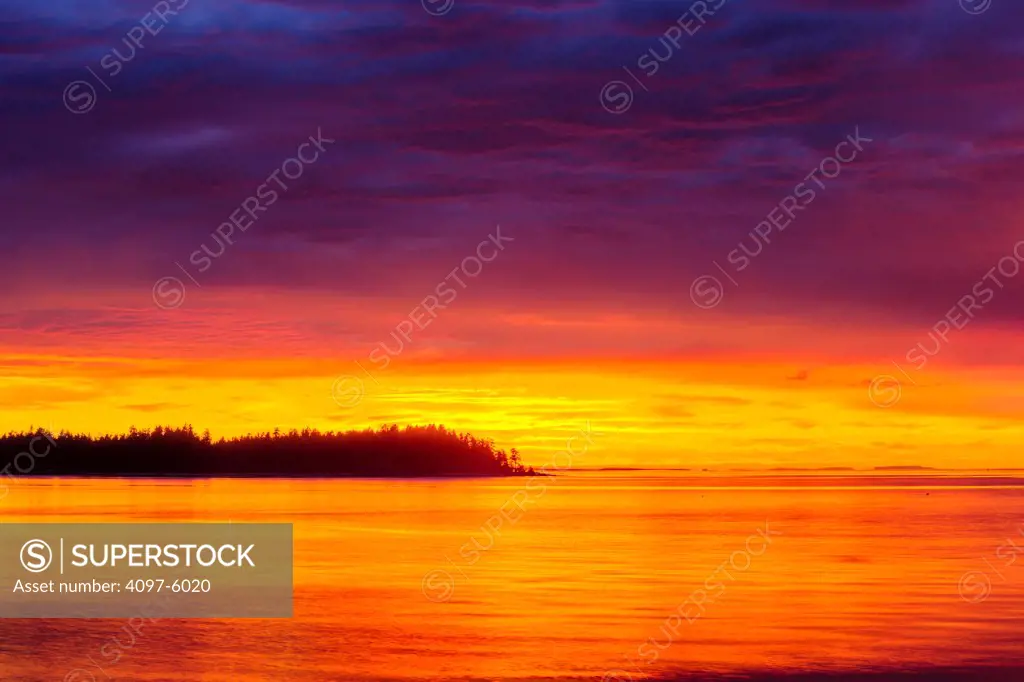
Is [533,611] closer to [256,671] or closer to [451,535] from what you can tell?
[256,671]

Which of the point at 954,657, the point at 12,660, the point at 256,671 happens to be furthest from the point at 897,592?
the point at 12,660

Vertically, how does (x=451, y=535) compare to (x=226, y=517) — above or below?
below

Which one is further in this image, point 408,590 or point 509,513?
point 509,513

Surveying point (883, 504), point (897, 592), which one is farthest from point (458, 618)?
point (883, 504)

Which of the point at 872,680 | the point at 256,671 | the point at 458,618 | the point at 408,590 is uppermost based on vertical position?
the point at 408,590

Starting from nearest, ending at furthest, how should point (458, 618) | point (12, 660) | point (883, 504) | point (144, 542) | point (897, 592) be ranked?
point (12, 660)
point (458, 618)
point (897, 592)
point (144, 542)
point (883, 504)

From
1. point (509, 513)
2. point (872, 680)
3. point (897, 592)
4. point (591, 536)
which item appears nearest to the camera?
point (872, 680)

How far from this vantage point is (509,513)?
194 feet

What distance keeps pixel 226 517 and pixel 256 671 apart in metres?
36.0

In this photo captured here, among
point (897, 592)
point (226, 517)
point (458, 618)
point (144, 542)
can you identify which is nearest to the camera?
point (458, 618)

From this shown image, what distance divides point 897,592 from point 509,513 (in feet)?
110

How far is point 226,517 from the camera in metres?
53.0

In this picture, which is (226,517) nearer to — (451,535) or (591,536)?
(451,535)

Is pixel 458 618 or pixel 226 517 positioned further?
pixel 226 517
